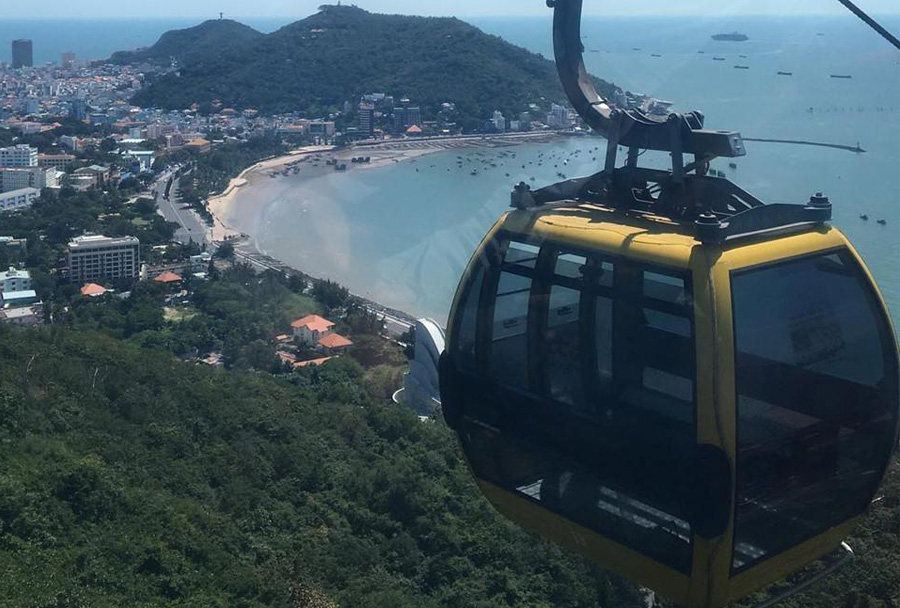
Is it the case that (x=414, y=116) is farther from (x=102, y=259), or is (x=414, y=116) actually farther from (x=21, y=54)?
(x=21, y=54)

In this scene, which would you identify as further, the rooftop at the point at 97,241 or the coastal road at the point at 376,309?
the rooftop at the point at 97,241

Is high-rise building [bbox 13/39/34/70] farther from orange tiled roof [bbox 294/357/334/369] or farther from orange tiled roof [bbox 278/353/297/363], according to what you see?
orange tiled roof [bbox 294/357/334/369]

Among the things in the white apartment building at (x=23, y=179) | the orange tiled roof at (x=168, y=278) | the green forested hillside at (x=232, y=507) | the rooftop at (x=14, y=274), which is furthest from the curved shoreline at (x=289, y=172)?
the green forested hillside at (x=232, y=507)

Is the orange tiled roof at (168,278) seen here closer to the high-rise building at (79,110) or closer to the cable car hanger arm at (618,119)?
the cable car hanger arm at (618,119)

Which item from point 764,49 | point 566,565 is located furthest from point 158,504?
point 764,49

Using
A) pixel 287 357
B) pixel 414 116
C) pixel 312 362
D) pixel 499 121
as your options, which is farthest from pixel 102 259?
pixel 414 116

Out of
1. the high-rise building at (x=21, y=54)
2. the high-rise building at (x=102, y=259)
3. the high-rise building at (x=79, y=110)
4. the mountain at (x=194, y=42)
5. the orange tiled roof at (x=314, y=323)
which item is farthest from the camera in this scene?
the high-rise building at (x=21, y=54)

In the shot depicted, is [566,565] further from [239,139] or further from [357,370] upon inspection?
[239,139]

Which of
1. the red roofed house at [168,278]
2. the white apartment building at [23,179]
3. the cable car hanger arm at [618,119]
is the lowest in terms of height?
the red roofed house at [168,278]
